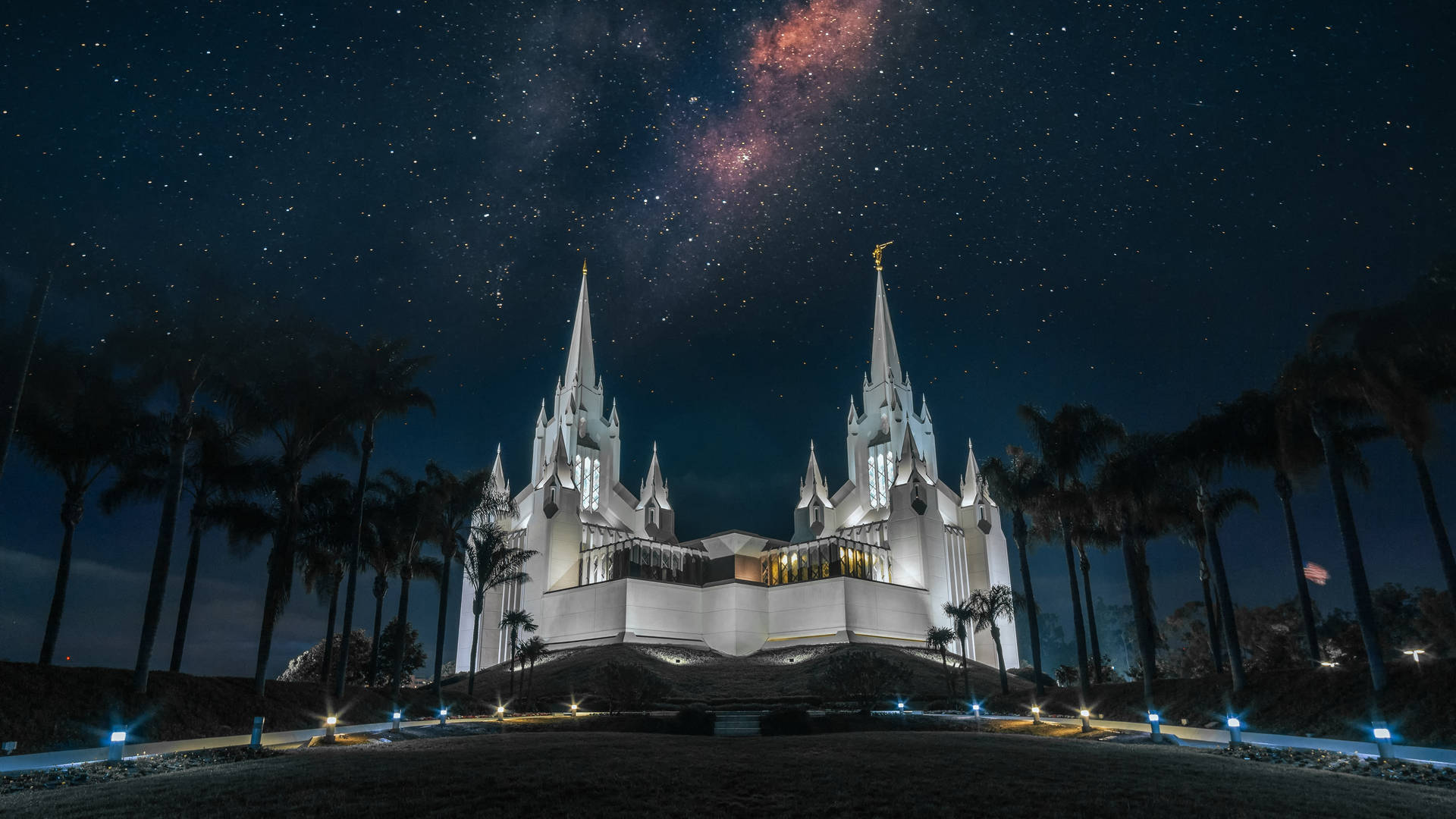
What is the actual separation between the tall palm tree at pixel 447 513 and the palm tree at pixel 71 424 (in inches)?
494

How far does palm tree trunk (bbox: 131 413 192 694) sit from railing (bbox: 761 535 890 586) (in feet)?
156

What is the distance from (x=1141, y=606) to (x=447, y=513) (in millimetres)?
29927

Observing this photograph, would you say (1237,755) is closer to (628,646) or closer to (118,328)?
(118,328)

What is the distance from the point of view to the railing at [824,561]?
64.1m

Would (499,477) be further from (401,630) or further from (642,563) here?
(401,630)

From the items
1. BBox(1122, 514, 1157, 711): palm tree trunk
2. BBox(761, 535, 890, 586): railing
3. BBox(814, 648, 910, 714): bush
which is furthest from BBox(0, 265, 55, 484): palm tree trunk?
BBox(761, 535, 890, 586): railing

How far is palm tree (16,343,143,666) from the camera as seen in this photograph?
22953 mm

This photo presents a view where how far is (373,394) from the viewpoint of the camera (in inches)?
1113

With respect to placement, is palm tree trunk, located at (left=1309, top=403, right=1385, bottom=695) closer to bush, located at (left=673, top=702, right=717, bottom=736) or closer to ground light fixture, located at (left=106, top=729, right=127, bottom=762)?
bush, located at (left=673, top=702, right=717, bottom=736)

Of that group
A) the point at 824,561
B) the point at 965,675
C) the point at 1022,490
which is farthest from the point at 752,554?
the point at 1022,490

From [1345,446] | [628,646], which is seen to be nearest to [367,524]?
[628,646]

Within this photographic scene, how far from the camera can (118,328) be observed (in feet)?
72.6

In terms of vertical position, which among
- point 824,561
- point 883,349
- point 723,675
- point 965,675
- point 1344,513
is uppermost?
point 883,349

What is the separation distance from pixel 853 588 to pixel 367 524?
1514 inches
